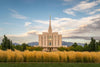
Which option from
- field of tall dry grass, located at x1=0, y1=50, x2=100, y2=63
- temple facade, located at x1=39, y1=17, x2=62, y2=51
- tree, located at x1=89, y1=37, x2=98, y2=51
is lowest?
field of tall dry grass, located at x1=0, y1=50, x2=100, y2=63

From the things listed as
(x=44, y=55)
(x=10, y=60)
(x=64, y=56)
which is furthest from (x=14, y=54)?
(x=64, y=56)

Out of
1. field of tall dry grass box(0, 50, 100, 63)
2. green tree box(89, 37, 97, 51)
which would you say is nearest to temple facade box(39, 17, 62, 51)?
green tree box(89, 37, 97, 51)

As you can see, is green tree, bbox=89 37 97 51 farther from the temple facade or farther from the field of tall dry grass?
the temple facade

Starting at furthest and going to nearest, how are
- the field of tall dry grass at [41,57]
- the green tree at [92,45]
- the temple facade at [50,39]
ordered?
the temple facade at [50,39], the green tree at [92,45], the field of tall dry grass at [41,57]

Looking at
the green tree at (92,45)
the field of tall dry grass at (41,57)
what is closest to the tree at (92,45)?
the green tree at (92,45)

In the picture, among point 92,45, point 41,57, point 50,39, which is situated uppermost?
point 50,39

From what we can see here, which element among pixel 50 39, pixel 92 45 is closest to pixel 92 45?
pixel 92 45

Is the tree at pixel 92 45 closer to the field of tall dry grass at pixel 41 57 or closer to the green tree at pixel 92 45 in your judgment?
the green tree at pixel 92 45

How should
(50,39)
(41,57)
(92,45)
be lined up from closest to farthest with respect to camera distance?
(41,57) < (92,45) < (50,39)

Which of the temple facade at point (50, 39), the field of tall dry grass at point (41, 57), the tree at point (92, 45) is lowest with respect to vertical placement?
the field of tall dry grass at point (41, 57)

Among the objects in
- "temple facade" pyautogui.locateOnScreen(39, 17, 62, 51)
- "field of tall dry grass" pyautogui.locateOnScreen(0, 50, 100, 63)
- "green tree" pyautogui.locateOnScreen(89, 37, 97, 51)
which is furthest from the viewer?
"temple facade" pyautogui.locateOnScreen(39, 17, 62, 51)

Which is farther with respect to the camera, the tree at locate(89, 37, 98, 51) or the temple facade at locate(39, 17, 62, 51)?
the temple facade at locate(39, 17, 62, 51)

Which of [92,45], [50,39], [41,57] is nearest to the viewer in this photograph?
[41,57]

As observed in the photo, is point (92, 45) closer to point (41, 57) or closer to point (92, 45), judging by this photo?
point (92, 45)
